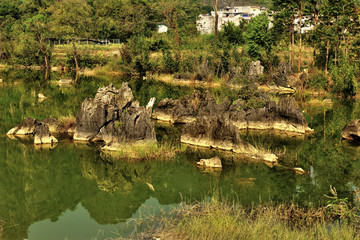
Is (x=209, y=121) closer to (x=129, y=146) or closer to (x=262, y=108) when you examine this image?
(x=129, y=146)

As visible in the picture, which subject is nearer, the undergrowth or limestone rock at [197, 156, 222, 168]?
the undergrowth

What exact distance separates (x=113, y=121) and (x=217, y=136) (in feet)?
16.9

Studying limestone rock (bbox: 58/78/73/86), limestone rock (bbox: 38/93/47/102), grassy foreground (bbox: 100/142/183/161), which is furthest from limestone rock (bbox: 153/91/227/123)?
limestone rock (bbox: 58/78/73/86)

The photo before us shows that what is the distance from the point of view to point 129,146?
18188mm

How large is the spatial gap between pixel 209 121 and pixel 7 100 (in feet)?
62.3

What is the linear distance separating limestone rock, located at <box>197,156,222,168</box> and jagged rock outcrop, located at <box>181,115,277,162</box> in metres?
2.04

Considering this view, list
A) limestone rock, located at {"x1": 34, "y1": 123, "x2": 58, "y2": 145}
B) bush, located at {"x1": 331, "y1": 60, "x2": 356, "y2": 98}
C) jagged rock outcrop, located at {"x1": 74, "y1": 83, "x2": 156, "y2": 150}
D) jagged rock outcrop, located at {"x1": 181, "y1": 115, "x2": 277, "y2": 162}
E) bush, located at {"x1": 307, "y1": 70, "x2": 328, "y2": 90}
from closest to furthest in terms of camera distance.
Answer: jagged rock outcrop, located at {"x1": 181, "y1": 115, "x2": 277, "y2": 162}
jagged rock outcrop, located at {"x1": 74, "y1": 83, "x2": 156, "y2": 150}
limestone rock, located at {"x1": 34, "y1": 123, "x2": 58, "y2": 145}
bush, located at {"x1": 331, "y1": 60, "x2": 356, "y2": 98}
bush, located at {"x1": 307, "y1": 70, "x2": 328, "y2": 90}

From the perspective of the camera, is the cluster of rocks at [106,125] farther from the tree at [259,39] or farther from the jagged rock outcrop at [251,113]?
the tree at [259,39]

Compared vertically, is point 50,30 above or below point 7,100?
above

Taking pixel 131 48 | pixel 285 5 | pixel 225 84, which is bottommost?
pixel 225 84

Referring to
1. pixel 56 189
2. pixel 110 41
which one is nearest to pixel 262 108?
pixel 56 189

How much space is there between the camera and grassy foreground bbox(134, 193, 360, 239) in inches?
384

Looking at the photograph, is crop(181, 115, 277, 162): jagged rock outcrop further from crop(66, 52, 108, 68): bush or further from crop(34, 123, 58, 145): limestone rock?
crop(66, 52, 108, 68): bush

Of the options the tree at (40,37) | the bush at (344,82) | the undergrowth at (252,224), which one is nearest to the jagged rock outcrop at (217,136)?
the undergrowth at (252,224)
